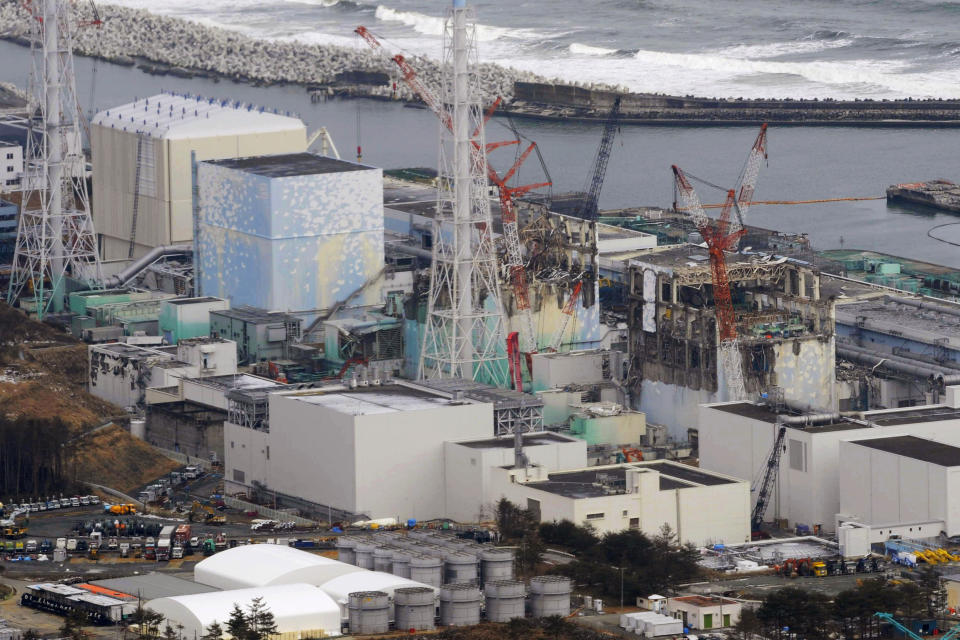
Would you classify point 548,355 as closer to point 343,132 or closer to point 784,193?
point 784,193

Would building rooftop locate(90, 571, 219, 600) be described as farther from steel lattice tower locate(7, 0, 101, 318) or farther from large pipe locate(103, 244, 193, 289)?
large pipe locate(103, 244, 193, 289)

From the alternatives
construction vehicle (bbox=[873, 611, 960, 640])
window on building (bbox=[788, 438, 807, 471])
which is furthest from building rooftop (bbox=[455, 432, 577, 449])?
construction vehicle (bbox=[873, 611, 960, 640])

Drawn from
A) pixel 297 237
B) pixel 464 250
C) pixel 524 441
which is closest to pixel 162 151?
pixel 297 237

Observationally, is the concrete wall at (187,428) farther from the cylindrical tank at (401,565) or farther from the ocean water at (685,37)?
the ocean water at (685,37)

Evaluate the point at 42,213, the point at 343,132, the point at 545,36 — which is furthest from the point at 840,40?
the point at 42,213

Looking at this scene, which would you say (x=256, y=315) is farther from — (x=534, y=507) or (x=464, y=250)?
(x=534, y=507)

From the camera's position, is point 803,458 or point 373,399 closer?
point 803,458

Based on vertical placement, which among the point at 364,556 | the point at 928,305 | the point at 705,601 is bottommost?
the point at 705,601
